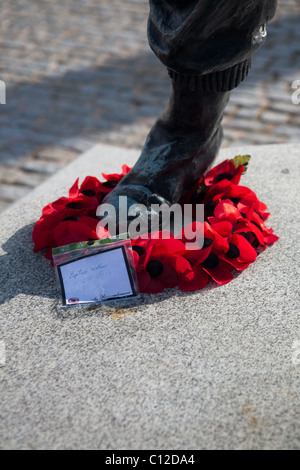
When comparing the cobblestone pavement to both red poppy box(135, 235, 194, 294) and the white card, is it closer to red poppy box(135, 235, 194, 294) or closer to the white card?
the white card

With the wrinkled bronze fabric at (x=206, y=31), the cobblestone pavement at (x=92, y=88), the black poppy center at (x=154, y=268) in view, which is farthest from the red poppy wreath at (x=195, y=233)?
the cobblestone pavement at (x=92, y=88)

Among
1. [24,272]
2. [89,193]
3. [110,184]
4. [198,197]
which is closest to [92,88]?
[110,184]

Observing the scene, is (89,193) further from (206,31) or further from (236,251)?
(206,31)

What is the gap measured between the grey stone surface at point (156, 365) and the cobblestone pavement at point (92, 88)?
1492 mm

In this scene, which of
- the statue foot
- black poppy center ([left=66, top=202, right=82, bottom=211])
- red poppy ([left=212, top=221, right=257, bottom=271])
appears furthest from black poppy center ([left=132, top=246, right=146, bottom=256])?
black poppy center ([left=66, top=202, right=82, bottom=211])

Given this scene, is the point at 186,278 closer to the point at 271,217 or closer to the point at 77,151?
the point at 271,217

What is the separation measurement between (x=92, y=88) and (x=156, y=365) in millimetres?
3223

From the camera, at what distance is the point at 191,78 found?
6.30ft

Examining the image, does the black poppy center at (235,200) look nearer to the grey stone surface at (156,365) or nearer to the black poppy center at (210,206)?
the black poppy center at (210,206)

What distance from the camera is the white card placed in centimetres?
185

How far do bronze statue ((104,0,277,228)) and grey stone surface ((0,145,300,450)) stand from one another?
450 mm

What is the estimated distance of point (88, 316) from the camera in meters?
1.79

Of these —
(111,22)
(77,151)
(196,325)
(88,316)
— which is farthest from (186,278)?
(111,22)

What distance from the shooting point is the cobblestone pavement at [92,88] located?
3635mm
